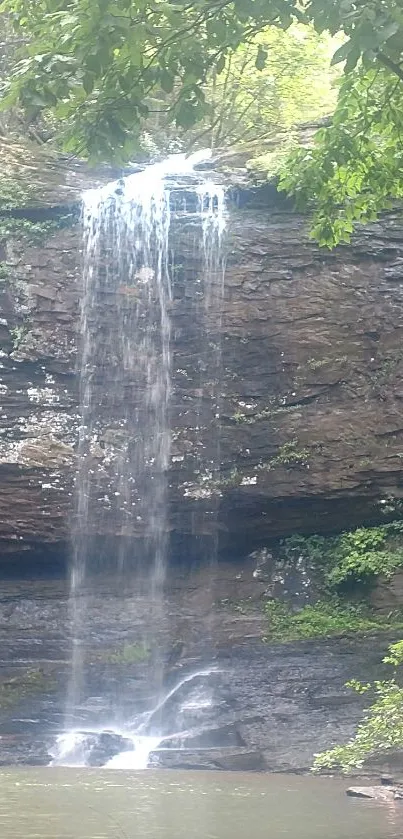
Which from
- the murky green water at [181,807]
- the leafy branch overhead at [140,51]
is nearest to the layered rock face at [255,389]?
the murky green water at [181,807]

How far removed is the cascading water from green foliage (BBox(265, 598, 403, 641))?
1774mm

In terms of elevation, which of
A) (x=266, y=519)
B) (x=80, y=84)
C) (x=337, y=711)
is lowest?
(x=337, y=711)

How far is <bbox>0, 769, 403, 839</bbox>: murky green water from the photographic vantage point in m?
6.10

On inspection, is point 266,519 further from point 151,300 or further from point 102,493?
point 151,300

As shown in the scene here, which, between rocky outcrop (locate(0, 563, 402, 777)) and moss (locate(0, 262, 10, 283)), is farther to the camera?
moss (locate(0, 262, 10, 283))

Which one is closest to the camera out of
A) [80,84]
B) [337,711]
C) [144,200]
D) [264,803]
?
[80,84]

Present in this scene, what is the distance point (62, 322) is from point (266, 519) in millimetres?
4529

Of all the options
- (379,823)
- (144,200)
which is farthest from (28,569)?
(379,823)

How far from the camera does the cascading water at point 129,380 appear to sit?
48.2 ft

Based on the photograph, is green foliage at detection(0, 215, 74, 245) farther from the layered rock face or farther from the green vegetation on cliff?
the green vegetation on cliff

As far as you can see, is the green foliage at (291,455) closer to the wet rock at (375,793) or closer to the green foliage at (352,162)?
the wet rock at (375,793)

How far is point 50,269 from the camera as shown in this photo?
1516 cm

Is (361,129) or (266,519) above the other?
(361,129)

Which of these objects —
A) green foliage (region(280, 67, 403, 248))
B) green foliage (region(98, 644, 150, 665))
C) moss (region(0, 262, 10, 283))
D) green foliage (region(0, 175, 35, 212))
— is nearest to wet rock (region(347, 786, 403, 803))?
green foliage (region(280, 67, 403, 248))
